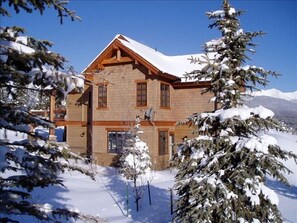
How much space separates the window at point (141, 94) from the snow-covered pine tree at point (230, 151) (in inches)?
522

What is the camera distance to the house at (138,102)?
21.5 meters

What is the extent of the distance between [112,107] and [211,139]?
51.6 ft

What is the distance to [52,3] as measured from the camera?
527 centimetres

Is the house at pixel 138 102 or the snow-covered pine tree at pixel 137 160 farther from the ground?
the house at pixel 138 102

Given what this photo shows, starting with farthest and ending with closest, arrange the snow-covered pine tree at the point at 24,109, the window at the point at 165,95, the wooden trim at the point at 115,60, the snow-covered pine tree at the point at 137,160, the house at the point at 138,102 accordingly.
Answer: the wooden trim at the point at 115,60 → the window at the point at 165,95 → the house at the point at 138,102 → the snow-covered pine tree at the point at 137,160 → the snow-covered pine tree at the point at 24,109

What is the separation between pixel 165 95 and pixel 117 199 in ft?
31.4

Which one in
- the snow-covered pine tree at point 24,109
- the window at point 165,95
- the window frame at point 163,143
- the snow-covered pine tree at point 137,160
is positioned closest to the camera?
the snow-covered pine tree at point 24,109

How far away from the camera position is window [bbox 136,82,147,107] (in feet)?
72.0

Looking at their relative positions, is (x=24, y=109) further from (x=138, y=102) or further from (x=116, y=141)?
(x=116, y=141)

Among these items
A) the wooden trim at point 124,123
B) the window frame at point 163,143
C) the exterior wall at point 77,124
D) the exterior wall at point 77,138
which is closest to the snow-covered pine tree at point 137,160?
the wooden trim at point 124,123

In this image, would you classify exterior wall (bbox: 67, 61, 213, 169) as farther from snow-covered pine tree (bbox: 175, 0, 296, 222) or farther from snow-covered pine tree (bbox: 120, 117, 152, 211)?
snow-covered pine tree (bbox: 175, 0, 296, 222)

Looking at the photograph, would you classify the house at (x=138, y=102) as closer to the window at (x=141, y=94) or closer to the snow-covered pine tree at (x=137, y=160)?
the window at (x=141, y=94)

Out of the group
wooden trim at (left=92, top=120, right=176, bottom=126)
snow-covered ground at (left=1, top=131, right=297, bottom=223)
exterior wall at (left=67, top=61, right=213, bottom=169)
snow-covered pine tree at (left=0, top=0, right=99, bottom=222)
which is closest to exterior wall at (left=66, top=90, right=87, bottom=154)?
exterior wall at (left=67, top=61, right=213, bottom=169)

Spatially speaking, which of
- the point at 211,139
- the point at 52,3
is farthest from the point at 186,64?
the point at 52,3
